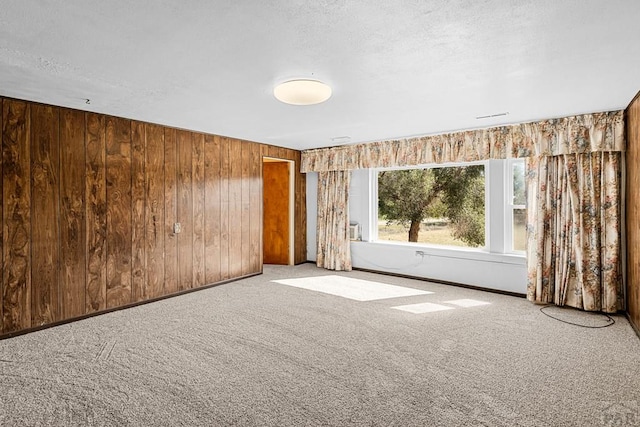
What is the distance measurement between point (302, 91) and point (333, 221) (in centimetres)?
368

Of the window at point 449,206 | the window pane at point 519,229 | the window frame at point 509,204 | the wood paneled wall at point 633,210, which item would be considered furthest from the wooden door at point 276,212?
the wood paneled wall at point 633,210

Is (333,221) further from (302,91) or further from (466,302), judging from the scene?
(302,91)

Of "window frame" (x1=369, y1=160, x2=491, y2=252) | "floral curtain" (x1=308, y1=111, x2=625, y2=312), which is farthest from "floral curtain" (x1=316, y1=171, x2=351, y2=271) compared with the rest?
"floral curtain" (x1=308, y1=111, x2=625, y2=312)

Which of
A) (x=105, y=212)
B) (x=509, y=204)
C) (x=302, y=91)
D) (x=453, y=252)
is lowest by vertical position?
(x=453, y=252)

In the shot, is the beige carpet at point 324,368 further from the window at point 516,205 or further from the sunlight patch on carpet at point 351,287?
the window at point 516,205

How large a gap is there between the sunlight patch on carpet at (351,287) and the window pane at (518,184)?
1.75 meters

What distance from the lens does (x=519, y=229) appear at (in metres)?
4.59

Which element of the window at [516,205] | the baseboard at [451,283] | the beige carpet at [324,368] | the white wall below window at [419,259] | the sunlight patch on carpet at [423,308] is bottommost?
the beige carpet at [324,368]

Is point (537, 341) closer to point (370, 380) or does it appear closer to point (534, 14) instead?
point (370, 380)

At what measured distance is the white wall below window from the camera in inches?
178

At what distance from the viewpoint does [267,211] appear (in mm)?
6766

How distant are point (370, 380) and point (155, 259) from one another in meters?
3.15

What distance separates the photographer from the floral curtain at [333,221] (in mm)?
6078

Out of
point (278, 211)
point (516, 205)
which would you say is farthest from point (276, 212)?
point (516, 205)
